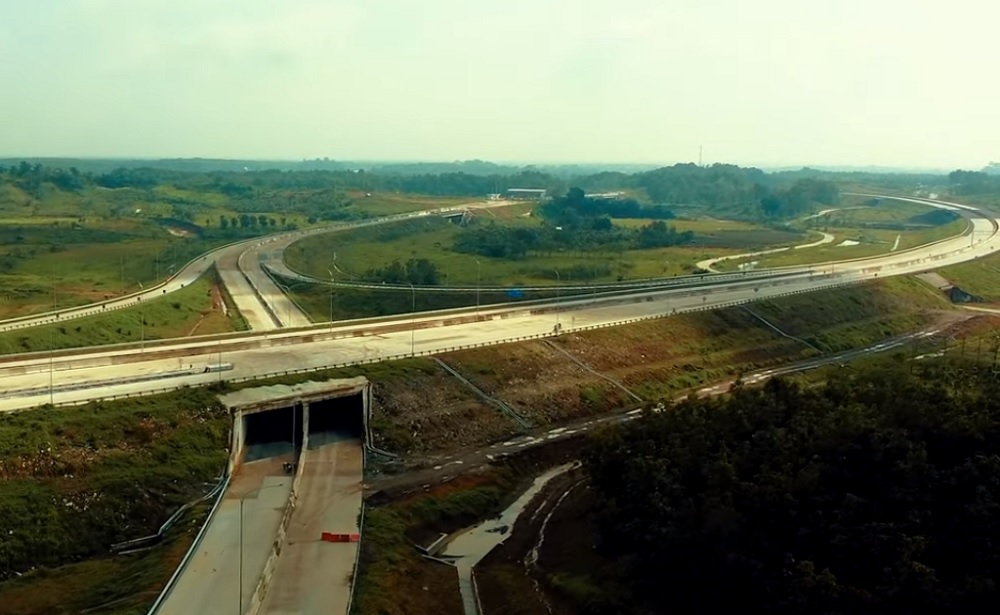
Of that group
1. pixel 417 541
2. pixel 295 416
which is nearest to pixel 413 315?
pixel 295 416

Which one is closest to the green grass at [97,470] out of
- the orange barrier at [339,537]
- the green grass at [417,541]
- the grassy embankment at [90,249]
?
the orange barrier at [339,537]

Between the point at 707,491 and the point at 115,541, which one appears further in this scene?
the point at 115,541

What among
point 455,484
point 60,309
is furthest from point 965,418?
point 60,309

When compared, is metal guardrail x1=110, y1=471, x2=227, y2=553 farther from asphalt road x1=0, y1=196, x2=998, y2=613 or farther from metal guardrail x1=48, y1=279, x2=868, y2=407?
metal guardrail x1=48, y1=279, x2=868, y2=407

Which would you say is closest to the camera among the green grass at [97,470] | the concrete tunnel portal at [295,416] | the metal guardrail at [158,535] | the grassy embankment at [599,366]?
the green grass at [97,470]

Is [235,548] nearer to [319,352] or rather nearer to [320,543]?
[320,543]

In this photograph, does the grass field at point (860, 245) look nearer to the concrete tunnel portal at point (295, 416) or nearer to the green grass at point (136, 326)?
the green grass at point (136, 326)

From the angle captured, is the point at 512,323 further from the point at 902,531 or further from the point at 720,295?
the point at 902,531
